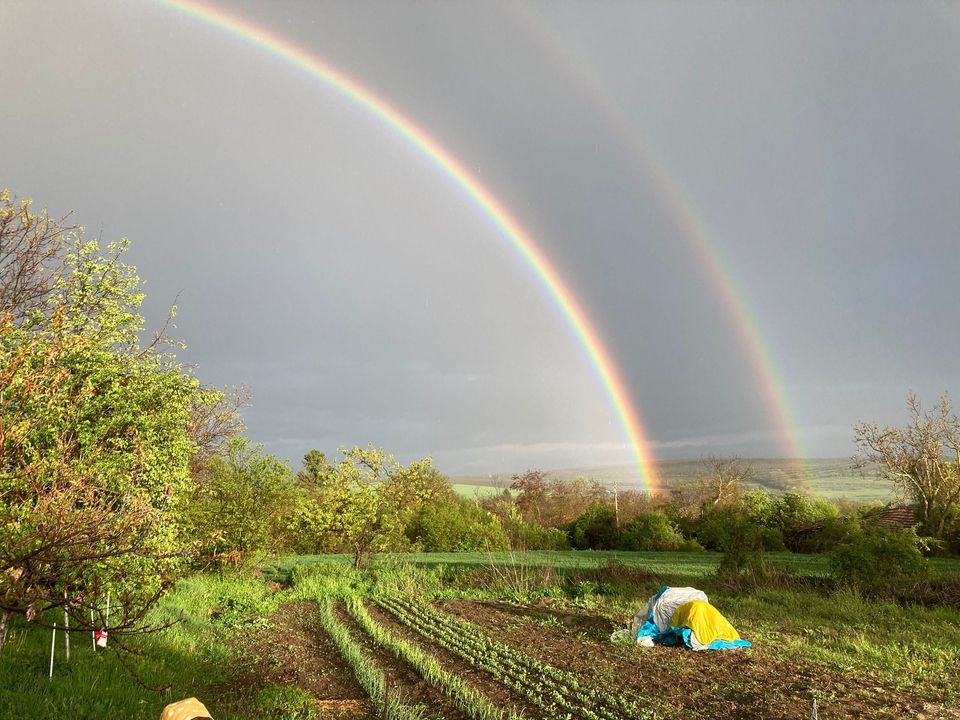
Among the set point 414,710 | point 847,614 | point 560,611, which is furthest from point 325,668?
point 847,614

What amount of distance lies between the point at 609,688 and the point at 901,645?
25.4 feet

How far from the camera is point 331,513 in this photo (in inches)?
1003

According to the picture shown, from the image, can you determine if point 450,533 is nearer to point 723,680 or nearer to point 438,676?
point 438,676

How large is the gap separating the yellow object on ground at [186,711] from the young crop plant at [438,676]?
13.7 feet

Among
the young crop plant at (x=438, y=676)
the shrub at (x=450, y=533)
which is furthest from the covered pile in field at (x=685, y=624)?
the shrub at (x=450, y=533)

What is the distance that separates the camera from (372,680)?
9.45m

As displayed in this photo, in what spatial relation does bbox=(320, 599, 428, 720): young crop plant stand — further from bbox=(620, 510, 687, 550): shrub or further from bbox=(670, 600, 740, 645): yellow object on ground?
bbox=(620, 510, 687, 550): shrub

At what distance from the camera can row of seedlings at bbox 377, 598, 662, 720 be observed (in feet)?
28.5

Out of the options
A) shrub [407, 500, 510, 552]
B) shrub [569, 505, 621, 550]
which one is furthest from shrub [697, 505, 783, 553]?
shrub [407, 500, 510, 552]

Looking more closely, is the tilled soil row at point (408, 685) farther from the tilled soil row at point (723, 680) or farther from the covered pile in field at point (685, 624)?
the covered pile in field at point (685, 624)

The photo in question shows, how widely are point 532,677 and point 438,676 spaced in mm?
1701

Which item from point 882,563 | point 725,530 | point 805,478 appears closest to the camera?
point 882,563

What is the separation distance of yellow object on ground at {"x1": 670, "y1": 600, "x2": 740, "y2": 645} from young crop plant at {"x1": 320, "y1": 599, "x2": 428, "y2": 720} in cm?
678

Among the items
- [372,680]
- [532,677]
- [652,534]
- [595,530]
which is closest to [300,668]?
[372,680]
